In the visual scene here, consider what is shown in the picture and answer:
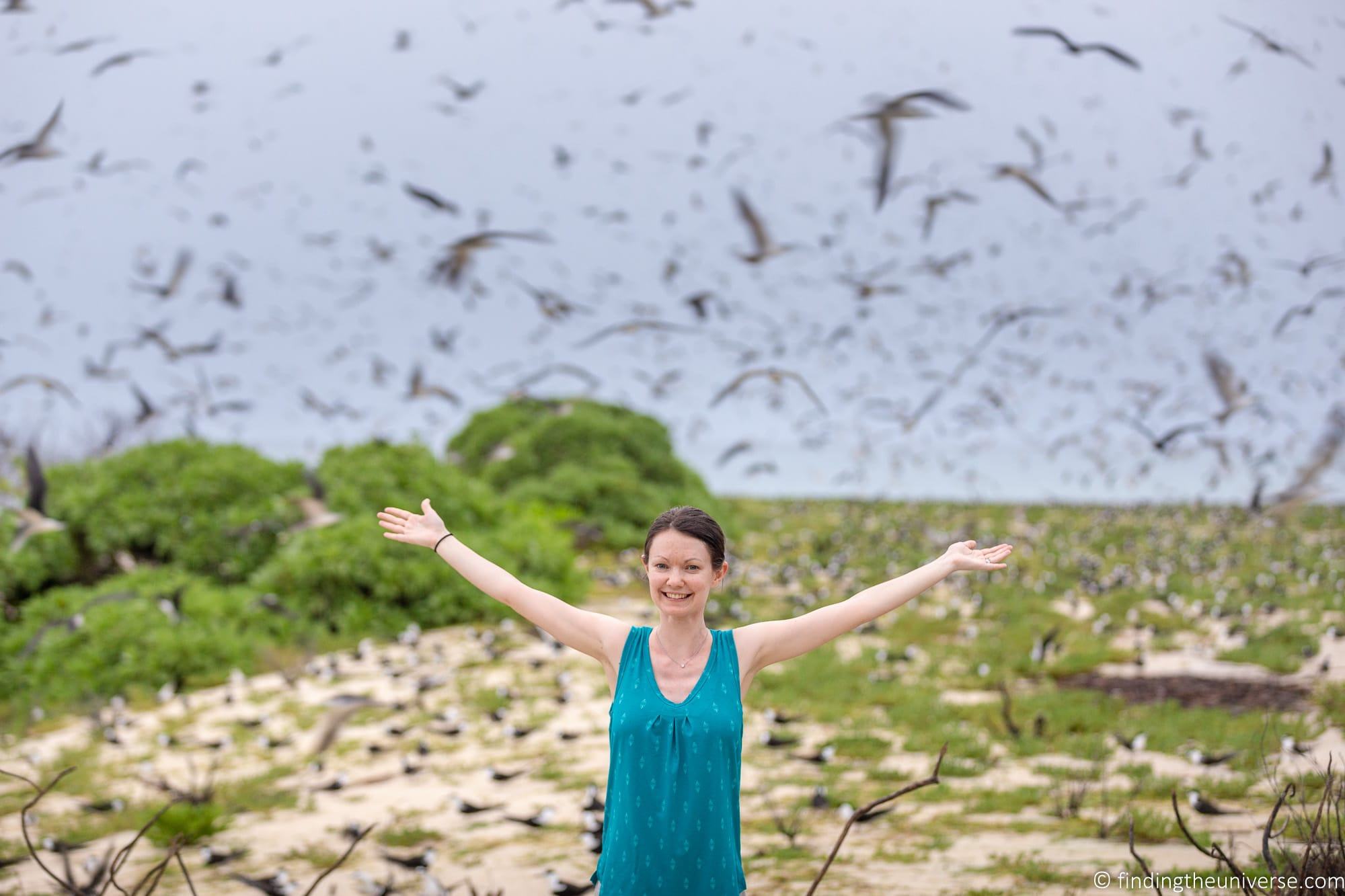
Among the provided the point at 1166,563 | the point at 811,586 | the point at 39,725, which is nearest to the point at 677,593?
the point at 39,725

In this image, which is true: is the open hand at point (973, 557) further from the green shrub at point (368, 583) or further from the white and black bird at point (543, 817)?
the green shrub at point (368, 583)

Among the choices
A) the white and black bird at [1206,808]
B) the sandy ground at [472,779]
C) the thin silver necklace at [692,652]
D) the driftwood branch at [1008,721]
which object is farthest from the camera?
the driftwood branch at [1008,721]

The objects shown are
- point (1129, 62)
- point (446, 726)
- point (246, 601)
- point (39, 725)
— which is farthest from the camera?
point (246, 601)

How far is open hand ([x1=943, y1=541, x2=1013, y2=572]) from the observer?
10.1ft

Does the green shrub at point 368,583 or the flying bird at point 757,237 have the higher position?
the flying bird at point 757,237

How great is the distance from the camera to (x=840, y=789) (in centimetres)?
690

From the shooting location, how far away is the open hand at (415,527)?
3191 mm

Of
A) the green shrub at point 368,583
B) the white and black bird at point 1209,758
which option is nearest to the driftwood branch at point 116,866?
the white and black bird at point 1209,758

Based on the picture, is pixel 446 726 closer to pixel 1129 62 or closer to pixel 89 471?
pixel 1129 62

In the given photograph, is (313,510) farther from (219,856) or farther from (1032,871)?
(1032,871)

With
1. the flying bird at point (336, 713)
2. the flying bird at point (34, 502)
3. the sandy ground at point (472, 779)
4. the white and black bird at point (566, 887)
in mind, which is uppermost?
the flying bird at point (34, 502)

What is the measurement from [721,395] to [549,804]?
3.18 m

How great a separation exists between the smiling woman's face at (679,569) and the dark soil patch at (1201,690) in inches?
292

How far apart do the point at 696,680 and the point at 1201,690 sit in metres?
8.19
